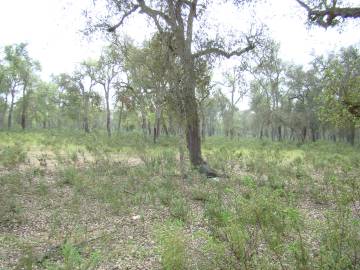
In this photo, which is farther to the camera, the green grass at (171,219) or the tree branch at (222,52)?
the tree branch at (222,52)

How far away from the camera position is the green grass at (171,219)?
3883mm

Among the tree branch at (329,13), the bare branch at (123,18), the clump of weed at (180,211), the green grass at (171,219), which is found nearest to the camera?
the green grass at (171,219)

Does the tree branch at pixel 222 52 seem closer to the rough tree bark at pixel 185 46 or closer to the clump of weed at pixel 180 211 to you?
the rough tree bark at pixel 185 46

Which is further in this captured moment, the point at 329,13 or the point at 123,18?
the point at 123,18

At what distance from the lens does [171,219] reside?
21.7ft

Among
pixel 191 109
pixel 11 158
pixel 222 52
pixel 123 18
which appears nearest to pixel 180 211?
pixel 191 109

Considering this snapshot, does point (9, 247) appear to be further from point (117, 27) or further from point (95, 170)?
point (117, 27)

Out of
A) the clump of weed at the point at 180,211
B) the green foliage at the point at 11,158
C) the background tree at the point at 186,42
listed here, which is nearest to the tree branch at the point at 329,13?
the background tree at the point at 186,42

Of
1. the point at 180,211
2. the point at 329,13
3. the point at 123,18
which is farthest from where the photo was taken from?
the point at 123,18

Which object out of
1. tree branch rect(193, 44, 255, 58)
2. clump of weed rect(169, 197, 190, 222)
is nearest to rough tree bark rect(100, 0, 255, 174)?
tree branch rect(193, 44, 255, 58)

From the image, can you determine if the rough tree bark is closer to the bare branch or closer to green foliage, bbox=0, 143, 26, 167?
the bare branch

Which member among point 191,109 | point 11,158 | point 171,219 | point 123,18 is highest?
point 123,18

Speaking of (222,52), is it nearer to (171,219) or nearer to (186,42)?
(186,42)

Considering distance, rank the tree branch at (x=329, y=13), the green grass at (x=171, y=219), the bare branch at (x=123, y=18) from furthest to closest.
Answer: the bare branch at (x=123, y=18) < the tree branch at (x=329, y=13) < the green grass at (x=171, y=219)
